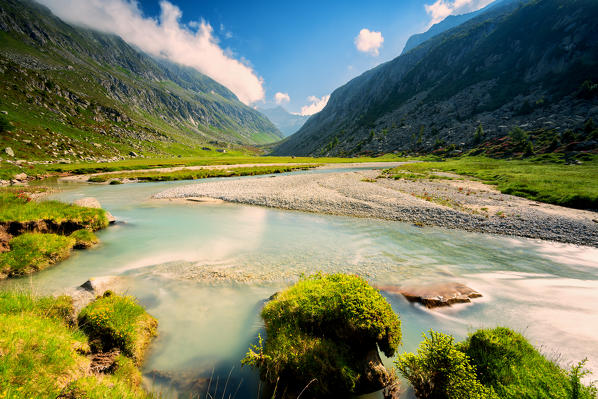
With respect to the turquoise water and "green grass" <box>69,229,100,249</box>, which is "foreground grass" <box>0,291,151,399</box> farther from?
"green grass" <box>69,229,100,249</box>

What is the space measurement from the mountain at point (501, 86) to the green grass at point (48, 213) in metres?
109

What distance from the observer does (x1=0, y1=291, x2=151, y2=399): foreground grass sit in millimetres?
3910

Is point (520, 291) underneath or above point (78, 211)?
underneath

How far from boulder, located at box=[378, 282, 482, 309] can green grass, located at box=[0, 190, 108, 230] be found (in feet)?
68.7

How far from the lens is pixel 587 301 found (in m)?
10.1

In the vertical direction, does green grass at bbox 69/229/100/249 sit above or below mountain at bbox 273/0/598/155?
below

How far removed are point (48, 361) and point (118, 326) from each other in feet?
8.10

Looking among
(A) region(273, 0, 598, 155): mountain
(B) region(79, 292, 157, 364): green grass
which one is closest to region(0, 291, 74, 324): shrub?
(B) region(79, 292, 157, 364): green grass

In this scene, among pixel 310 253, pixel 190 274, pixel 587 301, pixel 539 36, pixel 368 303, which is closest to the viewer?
pixel 368 303

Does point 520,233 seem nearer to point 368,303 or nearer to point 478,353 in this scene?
point 478,353

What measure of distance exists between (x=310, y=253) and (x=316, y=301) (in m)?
7.64

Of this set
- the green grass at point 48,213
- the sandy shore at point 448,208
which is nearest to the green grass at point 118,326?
the green grass at point 48,213

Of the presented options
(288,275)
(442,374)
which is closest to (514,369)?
(442,374)

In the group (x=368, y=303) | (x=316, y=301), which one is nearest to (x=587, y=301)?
(x=368, y=303)
